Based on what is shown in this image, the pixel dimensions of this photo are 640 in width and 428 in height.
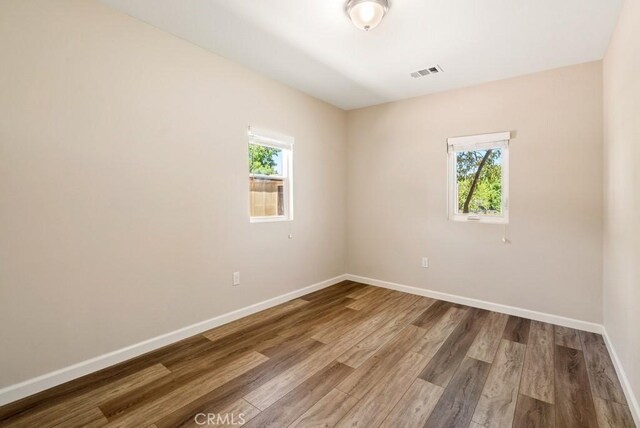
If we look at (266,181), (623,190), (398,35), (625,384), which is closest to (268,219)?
(266,181)

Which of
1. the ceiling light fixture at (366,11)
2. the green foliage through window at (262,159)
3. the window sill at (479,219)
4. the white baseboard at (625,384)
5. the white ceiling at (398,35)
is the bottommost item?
the white baseboard at (625,384)

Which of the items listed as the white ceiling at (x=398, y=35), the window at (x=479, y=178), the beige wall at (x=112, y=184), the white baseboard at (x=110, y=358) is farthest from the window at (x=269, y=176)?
the window at (x=479, y=178)

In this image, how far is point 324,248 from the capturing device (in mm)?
4105

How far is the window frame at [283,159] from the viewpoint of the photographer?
3.14 meters

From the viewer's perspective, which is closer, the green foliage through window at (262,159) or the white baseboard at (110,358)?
the white baseboard at (110,358)

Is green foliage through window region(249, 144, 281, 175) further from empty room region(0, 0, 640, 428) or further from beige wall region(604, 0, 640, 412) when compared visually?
beige wall region(604, 0, 640, 412)

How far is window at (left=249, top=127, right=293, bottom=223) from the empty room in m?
0.02

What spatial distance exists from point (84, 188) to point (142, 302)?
0.95m

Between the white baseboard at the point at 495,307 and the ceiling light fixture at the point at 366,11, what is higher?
the ceiling light fixture at the point at 366,11

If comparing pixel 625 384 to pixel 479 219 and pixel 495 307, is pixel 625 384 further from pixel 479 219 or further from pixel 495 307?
pixel 479 219

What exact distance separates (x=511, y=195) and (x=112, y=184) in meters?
3.69

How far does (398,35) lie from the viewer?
2.38 m

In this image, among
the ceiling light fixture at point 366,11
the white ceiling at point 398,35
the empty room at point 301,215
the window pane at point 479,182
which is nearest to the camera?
the empty room at point 301,215

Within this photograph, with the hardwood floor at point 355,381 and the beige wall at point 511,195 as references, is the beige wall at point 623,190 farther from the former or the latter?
the hardwood floor at point 355,381
